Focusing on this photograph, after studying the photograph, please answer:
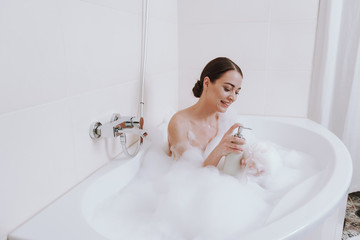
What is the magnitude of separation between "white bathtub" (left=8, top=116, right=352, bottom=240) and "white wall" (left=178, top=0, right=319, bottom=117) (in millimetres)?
420

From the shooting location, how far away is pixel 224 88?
131 centimetres

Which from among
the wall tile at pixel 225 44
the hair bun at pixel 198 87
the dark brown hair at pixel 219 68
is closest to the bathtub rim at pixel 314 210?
the dark brown hair at pixel 219 68

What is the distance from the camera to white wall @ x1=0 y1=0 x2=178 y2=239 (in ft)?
2.39

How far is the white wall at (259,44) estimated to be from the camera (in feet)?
5.74

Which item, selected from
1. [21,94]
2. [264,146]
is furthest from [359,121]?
[21,94]

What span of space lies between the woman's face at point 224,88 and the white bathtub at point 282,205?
42cm

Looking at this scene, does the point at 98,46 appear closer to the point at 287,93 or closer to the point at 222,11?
the point at 222,11

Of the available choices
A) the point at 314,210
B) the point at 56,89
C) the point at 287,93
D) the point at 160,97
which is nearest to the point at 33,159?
the point at 56,89

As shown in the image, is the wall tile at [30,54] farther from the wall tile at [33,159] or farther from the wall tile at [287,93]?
the wall tile at [287,93]

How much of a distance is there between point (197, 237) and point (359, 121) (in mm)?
1421

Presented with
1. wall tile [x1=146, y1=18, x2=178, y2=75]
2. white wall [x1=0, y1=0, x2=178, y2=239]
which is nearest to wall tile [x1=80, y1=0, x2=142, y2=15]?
white wall [x1=0, y1=0, x2=178, y2=239]

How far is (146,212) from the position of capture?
40.1 inches

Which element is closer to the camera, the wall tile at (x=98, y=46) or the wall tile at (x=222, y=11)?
the wall tile at (x=98, y=46)

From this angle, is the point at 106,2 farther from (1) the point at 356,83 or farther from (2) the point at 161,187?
(1) the point at 356,83
